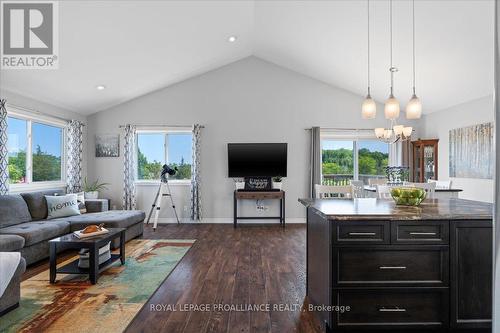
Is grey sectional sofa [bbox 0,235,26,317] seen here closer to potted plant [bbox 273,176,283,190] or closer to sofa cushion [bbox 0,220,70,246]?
sofa cushion [bbox 0,220,70,246]

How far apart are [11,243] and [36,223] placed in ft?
2.91

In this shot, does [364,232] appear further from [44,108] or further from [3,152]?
[44,108]

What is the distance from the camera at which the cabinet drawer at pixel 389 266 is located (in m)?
2.06

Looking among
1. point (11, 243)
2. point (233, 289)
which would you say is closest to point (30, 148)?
point (11, 243)

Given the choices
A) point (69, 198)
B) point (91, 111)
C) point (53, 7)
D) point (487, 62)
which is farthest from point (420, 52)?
point (91, 111)

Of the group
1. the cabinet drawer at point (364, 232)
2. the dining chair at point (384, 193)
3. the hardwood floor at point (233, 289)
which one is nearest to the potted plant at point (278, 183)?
the hardwood floor at point (233, 289)

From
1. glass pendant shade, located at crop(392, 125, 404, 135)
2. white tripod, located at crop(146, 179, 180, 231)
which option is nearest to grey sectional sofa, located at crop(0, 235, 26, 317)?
white tripod, located at crop(146, 179, 180, 231)

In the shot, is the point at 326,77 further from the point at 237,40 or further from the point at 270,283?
the point at 270,283

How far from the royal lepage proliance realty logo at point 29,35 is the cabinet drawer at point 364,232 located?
3849 mm

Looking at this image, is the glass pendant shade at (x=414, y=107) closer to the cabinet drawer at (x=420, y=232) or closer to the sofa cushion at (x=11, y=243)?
the cabinet drawer at (x=420, y=232)

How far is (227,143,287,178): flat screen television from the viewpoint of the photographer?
21.0 feet

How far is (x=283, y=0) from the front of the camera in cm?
416

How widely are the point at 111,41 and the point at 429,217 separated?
4.37 m

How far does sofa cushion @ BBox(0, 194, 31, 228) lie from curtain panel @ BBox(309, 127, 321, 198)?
5.03 m
